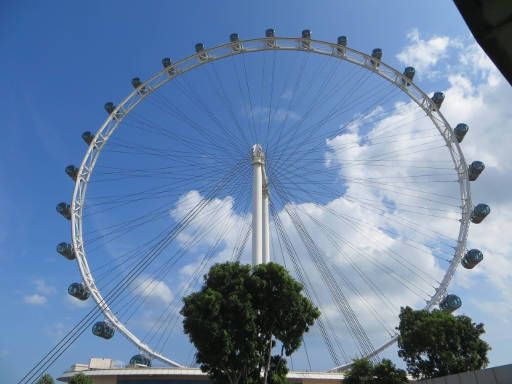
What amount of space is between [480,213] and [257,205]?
2319 centimetres

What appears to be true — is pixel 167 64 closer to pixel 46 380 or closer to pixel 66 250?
pixel 66 250

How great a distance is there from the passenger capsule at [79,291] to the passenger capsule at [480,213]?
40.5 m

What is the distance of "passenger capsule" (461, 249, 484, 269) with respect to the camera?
4384 cm

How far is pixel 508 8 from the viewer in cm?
350

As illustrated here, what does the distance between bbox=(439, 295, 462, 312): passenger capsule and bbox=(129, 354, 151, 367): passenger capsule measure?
102 feet

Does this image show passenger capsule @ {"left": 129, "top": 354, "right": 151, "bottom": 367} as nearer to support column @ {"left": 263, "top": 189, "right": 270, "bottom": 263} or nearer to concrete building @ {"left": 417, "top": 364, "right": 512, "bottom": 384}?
support column @ {"left": 263, "top": 189, "right": 270, "bottom": 263}

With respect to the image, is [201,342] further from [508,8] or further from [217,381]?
[508,8]

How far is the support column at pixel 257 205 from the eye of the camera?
38344 mm

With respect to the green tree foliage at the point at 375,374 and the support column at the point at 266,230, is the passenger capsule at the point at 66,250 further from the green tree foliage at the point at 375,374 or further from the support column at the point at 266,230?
the green tree foliage at the point at 375,374

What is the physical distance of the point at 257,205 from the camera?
40156mm

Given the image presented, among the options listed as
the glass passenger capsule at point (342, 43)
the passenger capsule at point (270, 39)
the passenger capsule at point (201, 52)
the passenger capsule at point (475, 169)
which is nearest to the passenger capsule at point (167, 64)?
the passenger capsule at point (201, 52)

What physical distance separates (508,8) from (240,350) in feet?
86.3

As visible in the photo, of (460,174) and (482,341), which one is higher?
(460,174)

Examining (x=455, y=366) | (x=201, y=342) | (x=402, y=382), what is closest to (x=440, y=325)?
(x=455, y=366)
